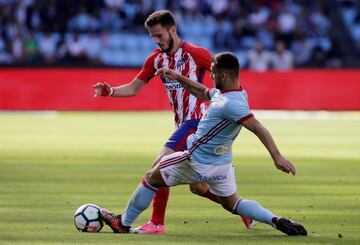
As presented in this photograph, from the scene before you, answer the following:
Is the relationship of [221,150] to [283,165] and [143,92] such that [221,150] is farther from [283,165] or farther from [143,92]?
[143,92]

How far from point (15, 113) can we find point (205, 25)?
795 centimetres

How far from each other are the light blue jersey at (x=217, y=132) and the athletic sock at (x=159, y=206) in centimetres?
74

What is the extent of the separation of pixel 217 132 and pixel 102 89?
1.63m

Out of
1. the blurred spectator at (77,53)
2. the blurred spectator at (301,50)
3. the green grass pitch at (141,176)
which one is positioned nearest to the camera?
the green grass pitch at (141,176)

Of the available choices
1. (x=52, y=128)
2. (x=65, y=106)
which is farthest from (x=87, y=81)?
(x=52, y=128)

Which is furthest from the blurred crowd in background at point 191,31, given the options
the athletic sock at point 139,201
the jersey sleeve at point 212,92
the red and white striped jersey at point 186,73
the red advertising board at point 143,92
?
the athletic sock at point 139,201

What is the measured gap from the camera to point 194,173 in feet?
29.4

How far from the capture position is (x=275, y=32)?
35.0 m


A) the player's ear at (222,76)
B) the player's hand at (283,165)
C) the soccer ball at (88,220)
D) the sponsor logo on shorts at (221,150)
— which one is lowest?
the soccer ball at (88,220)

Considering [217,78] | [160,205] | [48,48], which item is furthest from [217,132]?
[48,48]

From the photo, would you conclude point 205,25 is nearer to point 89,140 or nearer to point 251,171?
point 89,140

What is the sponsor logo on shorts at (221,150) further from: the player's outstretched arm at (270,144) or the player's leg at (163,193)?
the player's leg at (163,193)

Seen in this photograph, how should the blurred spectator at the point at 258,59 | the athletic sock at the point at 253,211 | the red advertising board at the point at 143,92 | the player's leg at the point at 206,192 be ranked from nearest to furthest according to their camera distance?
the athletic sock at the point at 253,211, the player's leg at the point at 206,192, the red advertising board at the point at 143,92, the blurred spectator at the point at 258,59

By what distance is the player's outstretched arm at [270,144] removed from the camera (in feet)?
27.2
